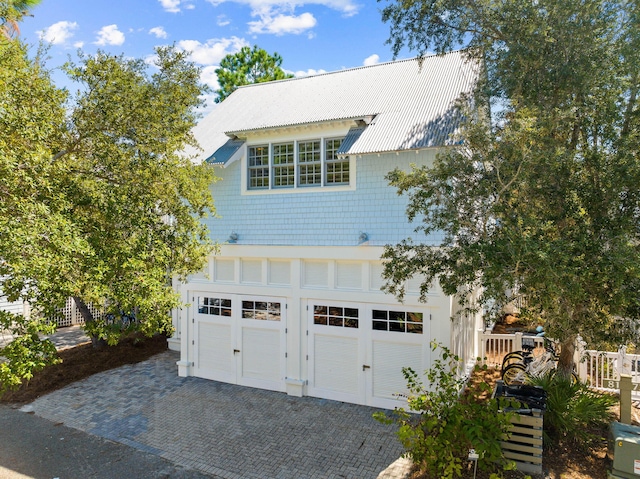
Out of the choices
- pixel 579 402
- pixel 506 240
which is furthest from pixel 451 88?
pixel 579 402

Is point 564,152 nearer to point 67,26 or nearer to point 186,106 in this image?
point 186,106

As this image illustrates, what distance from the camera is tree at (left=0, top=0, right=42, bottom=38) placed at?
23.4ft

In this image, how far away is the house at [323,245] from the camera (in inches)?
359

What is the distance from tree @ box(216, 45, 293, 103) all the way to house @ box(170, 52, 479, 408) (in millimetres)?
19177

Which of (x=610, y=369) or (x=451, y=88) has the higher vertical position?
(x=451, y=88)

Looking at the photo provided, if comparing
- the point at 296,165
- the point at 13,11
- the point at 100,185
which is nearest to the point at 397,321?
the point at 296,165

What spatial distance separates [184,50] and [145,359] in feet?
30.4

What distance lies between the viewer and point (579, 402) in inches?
279

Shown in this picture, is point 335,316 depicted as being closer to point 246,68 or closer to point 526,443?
point 526,443

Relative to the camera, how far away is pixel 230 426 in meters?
8.47

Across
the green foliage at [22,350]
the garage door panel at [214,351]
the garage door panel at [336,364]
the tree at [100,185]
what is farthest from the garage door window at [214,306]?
the green foliage at [22,350]

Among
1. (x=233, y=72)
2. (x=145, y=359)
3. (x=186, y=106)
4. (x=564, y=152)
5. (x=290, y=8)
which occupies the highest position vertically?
(x=233, y=72)

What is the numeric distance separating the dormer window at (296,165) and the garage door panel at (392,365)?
3.85 metres

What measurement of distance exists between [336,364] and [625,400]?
544cm
